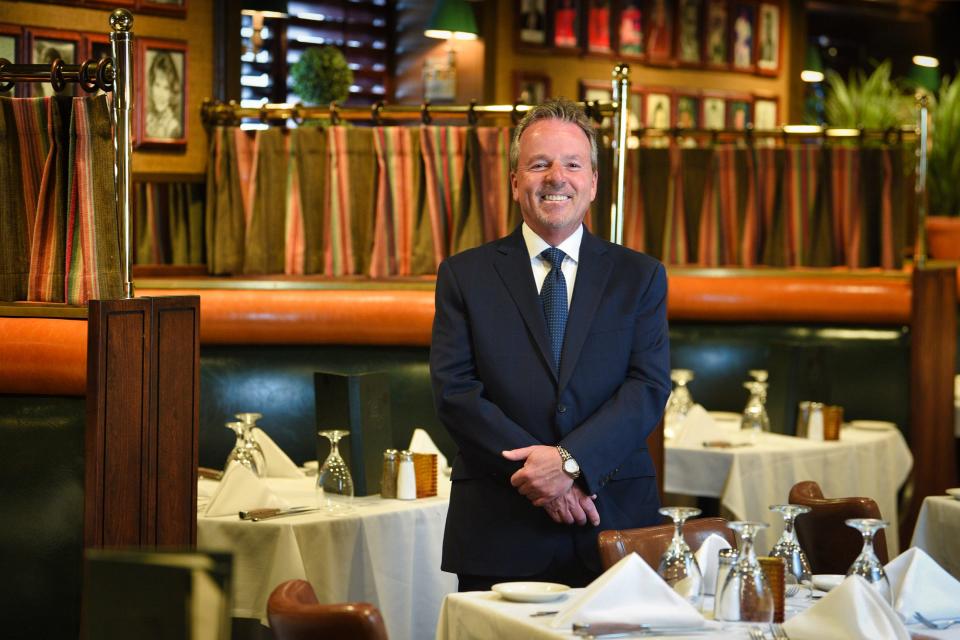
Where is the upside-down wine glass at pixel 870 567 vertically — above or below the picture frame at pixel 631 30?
below

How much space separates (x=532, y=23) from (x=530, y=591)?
656 cm

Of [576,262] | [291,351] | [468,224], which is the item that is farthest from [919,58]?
[576,262]

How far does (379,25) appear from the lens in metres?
8.91

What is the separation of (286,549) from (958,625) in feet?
5.61

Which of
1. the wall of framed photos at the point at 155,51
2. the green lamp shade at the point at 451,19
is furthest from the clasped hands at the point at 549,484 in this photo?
the green lamp shade at the point at 451,19

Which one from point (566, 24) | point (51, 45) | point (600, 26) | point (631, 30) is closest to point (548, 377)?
point (51, 45)

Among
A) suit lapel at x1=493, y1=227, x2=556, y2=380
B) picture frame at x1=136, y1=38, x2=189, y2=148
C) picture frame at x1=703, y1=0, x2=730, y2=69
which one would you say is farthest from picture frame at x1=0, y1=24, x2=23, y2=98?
picture frame at x1=703, y1=0, x2=730, y2=69

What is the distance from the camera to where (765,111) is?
978 centimetres

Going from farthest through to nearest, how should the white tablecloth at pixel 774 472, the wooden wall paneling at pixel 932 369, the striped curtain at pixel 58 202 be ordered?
the wooden wall paneling at pixel 932 369
the white tablecloth at pixel 774 472
the striped curtain at pixel 58 202

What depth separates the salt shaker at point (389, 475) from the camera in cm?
368

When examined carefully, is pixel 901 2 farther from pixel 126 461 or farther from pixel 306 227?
pixel 126 461

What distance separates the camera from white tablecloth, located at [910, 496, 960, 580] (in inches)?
145

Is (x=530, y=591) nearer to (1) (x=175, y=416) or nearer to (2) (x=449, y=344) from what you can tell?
(2) (x=449, y=344)

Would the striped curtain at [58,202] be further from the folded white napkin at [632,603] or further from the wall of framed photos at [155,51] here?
the wall of framed photos at [155,51]
